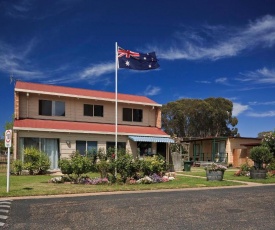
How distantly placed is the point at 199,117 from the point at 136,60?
41550 mm

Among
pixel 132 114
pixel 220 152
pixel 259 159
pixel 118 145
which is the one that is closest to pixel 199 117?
pixel 220 152

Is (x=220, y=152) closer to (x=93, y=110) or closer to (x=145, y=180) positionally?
(x=93, y=110)

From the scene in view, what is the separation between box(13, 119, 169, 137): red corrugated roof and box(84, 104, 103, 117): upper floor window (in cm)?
97

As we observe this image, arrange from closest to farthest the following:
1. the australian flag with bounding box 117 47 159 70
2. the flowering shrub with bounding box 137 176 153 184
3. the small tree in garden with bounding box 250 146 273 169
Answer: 1. the flowering shrub with bounding box 137 176 153 184
2. the australian flag with bounding box 117 47 159 70
3. the small tree in garden with bounding box 250 146 273 169

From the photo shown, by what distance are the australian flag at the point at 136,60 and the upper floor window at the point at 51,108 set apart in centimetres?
909

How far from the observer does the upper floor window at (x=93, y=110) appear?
2788 cm

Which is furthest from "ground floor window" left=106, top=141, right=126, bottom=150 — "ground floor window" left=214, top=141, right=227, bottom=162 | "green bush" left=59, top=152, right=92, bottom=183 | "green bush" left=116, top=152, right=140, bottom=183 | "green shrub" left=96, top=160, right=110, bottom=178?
"ground floor window" left=214, top=141, right=227, bottom=162

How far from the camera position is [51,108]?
26.4 meters

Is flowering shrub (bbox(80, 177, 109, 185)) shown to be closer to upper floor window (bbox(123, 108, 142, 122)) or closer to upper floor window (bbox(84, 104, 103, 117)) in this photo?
upper floor window (bbox(84, 104, 103, 117))

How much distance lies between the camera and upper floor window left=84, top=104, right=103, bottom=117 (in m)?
27.9

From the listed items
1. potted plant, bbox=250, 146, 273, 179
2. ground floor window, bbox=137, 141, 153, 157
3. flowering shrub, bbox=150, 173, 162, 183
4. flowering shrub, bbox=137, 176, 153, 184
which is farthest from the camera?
ground floor window, bbox=137, 141, 153, 157

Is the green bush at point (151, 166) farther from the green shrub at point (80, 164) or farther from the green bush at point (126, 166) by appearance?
the green shrub at point (80, 164)

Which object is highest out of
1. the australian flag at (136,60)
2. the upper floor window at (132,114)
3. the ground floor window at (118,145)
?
the australian flag at (136,60)

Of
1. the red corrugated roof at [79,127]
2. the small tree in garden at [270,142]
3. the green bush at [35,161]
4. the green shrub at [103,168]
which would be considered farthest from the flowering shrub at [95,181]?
the small tree in garden at [270,142]
